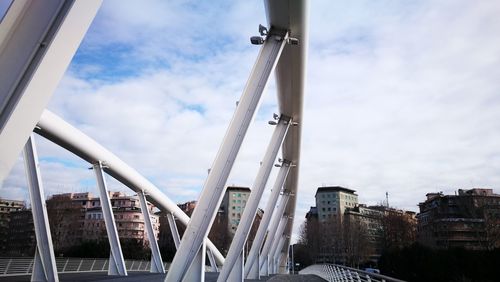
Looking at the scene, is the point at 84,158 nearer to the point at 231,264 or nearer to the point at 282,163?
the point at 231,264

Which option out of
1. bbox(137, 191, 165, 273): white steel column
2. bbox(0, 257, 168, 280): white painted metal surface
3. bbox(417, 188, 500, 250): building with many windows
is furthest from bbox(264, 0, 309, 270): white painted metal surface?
bbox(417, 188, 500, 250): building with many windows

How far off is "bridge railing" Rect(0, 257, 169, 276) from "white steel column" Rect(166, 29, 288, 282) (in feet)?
56.1

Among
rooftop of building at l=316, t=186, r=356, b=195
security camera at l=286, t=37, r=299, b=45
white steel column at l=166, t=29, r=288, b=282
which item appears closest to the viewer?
white steel column at l=166, t=29, r=288, b=282

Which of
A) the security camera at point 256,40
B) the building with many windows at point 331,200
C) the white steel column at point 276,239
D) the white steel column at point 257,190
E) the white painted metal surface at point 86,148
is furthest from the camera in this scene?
the building with many windows at point 331,200

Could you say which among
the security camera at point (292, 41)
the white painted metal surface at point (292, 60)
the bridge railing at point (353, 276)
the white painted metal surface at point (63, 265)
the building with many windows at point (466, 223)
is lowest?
the white painted metal surface at point (63, 265)

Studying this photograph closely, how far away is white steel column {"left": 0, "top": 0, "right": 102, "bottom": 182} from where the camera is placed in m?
2.61

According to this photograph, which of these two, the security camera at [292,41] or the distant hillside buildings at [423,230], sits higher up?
the distant hillside buildings at [423,230]

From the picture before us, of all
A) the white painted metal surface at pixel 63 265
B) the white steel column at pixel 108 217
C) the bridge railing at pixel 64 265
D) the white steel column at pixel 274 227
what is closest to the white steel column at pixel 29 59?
the white steel column at pixel 108 217

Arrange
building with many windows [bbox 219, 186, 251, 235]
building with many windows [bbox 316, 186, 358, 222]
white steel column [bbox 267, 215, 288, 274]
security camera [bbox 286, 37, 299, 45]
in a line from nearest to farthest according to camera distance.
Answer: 1. security camera [bbox 286, 37, 299, 45]
2. white steel column [bbox 267, 215, 288, 274]
3. building with many windows [bbox 219, 186, 251, 235]
4. building with many windows [bbox 316, 186, 358, 222]

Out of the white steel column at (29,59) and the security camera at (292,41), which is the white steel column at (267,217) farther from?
the white steel column at (29,59)

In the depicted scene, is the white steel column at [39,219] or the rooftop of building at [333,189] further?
Result: the rooftop of building at [333,189]

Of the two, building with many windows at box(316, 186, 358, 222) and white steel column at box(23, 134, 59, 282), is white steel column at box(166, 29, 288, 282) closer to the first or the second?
white steel column at box(23, 134, 59, 282)

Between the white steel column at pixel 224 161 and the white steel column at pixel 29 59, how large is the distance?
6463 millimetres

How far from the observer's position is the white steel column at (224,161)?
8820 millimetres
